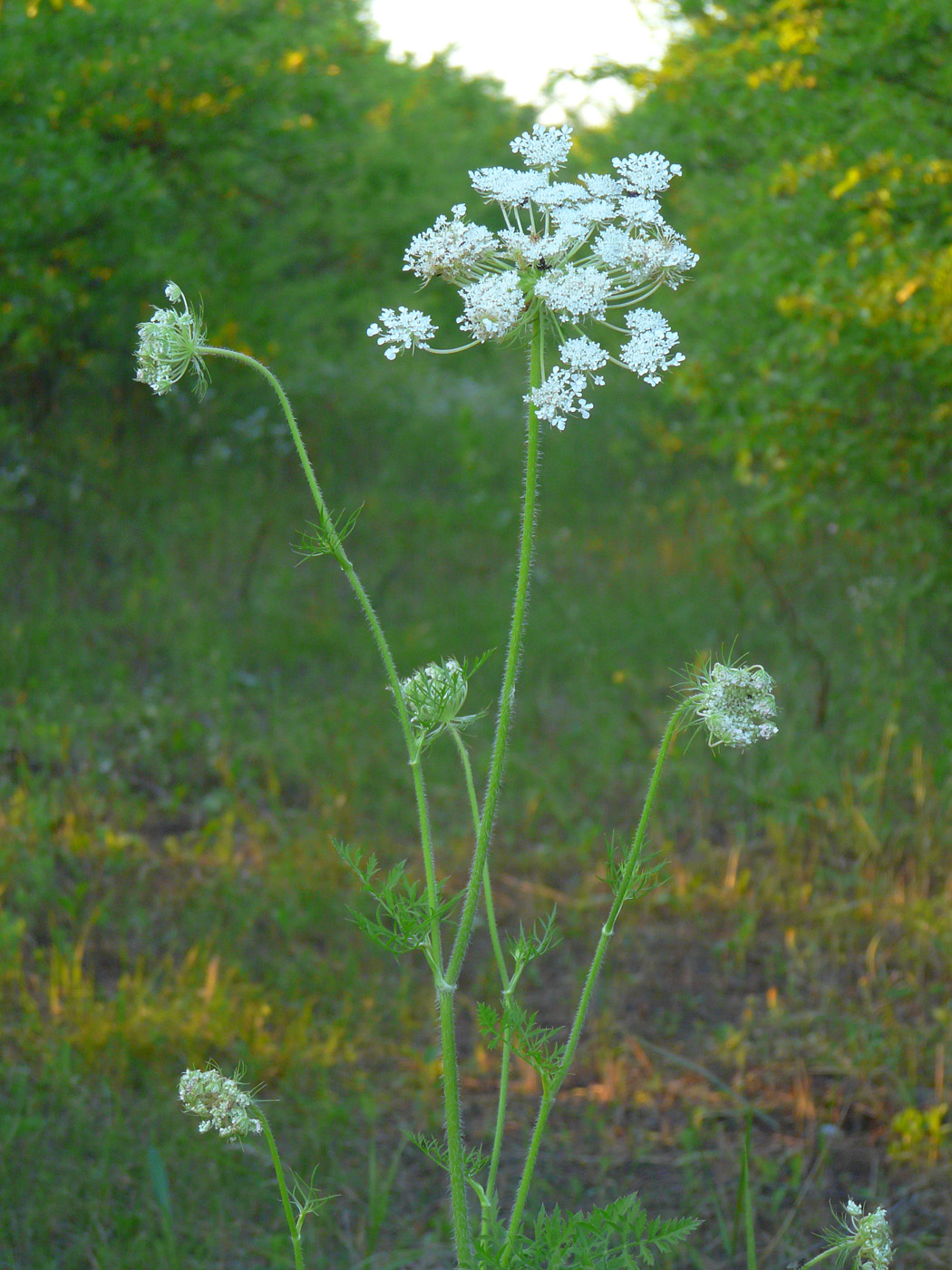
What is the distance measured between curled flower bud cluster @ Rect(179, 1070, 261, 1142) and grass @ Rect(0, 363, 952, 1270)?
780mm

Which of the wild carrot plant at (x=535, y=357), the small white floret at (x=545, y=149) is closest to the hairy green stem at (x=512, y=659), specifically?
the wild carrot plant at (x=535, y=357)

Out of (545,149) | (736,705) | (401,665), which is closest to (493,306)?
(545,149)

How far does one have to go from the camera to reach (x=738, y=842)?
164 inches

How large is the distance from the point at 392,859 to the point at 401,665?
1.60 m

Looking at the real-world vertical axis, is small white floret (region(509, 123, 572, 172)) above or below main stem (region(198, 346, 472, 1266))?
above

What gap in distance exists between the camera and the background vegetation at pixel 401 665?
2.91 metres

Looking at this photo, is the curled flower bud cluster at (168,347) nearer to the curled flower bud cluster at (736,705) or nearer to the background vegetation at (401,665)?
the curled flower bud cluster at (736,705)

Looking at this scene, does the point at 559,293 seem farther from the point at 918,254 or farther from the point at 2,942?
the point at 918,254

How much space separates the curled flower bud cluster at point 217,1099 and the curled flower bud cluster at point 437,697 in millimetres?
555

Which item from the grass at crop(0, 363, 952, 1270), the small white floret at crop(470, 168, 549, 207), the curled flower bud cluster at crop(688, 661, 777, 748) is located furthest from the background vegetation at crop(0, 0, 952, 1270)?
the small white floret at crop(470, 168, 549, 207)

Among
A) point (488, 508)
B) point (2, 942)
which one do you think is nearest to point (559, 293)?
point (2, 942)

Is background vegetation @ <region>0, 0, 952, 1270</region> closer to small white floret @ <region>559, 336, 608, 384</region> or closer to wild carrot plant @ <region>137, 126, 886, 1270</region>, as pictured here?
wild carrot plant @ <region>137, 126, 886, 1270</region>

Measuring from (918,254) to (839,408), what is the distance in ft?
2.45

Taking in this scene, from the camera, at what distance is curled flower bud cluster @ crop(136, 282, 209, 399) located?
1.52 meters
